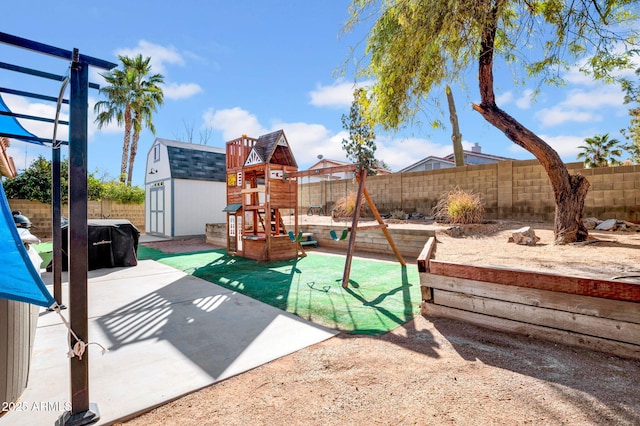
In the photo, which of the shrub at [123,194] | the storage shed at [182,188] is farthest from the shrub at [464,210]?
the shrub at [123,194]

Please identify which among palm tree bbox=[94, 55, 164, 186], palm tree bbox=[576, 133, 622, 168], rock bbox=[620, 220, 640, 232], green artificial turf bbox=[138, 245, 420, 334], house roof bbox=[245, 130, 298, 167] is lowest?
green artificial turf bbox=[138, 245, 420, 334]

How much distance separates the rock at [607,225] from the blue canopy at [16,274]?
8879mm

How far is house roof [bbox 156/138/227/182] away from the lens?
12164 mm

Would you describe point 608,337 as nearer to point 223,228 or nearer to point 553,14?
point 553,14

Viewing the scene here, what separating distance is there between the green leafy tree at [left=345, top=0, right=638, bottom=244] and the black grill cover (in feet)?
19.9

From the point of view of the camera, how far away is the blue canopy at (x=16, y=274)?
1236 millimetres

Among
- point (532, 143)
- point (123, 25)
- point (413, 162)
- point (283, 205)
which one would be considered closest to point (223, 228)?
point (283, 205)

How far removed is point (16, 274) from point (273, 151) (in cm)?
594

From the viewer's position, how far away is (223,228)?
392 inches

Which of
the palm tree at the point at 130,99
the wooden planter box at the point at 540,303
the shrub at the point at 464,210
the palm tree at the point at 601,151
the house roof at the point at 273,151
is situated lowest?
the wooden planter box at the point at 540,303

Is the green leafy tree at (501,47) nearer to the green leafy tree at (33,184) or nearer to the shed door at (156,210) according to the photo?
the shed door at (156,210)

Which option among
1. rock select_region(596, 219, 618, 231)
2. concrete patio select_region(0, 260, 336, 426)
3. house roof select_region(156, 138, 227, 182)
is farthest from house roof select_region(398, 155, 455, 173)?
concrete patio select_region(0, 260, 336, 426)

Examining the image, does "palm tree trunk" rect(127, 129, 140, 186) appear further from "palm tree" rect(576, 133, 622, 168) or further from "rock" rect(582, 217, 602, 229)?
"palm tree" rect(576, 133, 622, 168)

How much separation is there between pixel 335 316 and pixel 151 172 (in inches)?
514
